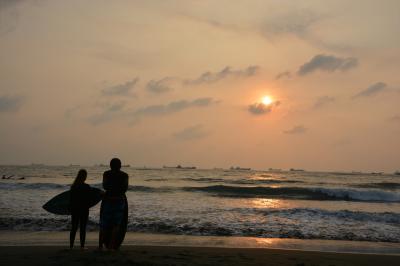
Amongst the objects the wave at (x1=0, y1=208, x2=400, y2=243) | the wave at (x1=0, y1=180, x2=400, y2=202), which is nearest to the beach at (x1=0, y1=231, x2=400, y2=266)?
the wave at (x1=0, y1=208, x2=400, y2=243)

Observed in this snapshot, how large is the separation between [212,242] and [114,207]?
13.0ft

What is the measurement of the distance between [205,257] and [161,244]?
267 centimetres

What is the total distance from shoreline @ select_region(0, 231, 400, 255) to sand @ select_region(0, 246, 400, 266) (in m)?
0.86

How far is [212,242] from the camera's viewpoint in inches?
444

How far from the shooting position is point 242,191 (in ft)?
120

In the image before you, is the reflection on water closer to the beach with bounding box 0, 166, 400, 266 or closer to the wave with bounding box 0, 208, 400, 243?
the beach with bounding box 0, 166, 400, 266

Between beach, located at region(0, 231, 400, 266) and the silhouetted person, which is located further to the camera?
the silhouetted person

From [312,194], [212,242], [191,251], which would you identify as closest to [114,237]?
[191,251]

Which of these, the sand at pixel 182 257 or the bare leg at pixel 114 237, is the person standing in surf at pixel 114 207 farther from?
the sand at pixel 182 257

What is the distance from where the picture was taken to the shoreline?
10.5 metres

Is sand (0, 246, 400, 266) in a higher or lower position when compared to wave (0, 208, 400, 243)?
higher

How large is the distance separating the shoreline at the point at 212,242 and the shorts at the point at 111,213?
7.31ft

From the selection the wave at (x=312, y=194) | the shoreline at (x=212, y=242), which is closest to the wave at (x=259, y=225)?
the shoreline at (x=212, y=242)

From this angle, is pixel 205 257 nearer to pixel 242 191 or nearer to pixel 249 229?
pixel 249 229
